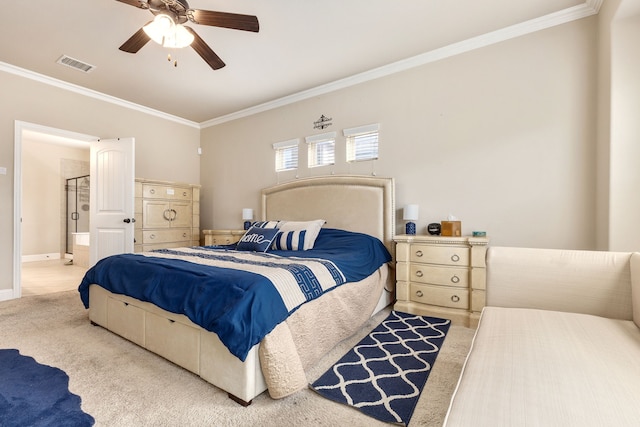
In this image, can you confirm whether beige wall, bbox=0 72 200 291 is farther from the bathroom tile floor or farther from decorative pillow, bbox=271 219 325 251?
decorative pillow, bbox=271 219 325 251

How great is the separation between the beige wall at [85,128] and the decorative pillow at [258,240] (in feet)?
8.93

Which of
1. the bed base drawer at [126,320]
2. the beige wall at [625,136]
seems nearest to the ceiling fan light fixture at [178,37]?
the bed base drawer at [126,320]

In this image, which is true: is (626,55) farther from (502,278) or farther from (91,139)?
(91,139)

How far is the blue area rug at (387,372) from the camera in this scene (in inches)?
62.0

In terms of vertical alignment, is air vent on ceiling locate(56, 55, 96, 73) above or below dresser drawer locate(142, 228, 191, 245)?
above

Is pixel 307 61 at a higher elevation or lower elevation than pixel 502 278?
higher

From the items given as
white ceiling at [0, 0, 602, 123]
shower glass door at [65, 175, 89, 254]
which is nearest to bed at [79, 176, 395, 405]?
white ceiling at [0, 0, 602, 123]

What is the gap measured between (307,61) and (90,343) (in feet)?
11.2

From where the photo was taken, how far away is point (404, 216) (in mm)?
3191

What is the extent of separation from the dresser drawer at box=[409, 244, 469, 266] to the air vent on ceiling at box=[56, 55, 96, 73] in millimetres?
4286

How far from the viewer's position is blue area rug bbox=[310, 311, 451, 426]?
157 cm

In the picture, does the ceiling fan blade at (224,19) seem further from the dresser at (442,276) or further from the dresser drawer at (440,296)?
the dresser drawer at (440,296)

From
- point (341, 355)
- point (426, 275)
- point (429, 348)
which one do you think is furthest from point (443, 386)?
point (426, 275)

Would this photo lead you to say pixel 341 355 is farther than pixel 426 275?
No
